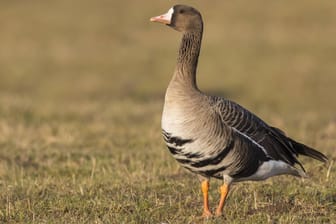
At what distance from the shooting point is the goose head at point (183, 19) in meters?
6.80

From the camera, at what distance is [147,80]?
23.4 metres

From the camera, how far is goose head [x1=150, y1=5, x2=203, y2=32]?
680cm

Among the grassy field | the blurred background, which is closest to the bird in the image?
the grassy field

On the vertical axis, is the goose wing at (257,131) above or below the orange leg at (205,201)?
above

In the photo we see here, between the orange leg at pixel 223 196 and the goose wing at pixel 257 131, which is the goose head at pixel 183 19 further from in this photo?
the orange leg at pixel 223 196

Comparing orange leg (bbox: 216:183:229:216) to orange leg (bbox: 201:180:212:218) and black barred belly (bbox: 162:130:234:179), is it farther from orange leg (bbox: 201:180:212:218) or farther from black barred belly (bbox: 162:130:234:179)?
black barred belly (bbox: 162:130:234:179)

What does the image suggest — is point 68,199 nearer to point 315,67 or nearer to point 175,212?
point 175,212

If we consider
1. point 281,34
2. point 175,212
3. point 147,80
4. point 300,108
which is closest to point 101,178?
point 175,212

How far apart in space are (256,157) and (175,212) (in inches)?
36.2

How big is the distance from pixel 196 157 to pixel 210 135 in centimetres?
22

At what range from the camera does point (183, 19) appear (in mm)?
6809

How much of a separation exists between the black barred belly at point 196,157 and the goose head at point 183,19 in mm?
1061

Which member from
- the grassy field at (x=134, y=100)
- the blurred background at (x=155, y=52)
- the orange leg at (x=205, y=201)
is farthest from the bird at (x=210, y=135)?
the blurred background at (x=155, y=52)

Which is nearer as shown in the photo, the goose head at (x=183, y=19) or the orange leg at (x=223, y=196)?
the orange leg at (x=223, y=196)
